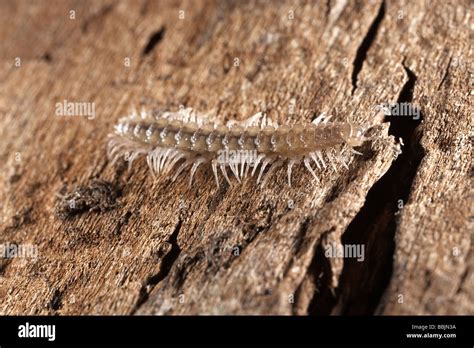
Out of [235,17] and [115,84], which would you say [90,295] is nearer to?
[115,84]

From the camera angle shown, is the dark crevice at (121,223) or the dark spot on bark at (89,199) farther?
the dark spot on bark at (89,199)

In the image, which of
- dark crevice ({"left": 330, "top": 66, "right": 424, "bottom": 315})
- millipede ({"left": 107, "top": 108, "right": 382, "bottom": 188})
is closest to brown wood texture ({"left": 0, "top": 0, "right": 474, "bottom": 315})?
dark crevice ({"left": 330, "top": 66, "right": 424, "bottom": 315})

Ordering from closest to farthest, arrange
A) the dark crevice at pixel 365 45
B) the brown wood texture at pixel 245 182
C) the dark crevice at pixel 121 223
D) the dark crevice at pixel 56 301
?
the brown wood texture at pixel 245 182
the dark crevice at pixel 56 301
the dark crevice at pixel 121 223
the dark crevice at pixel 365 45

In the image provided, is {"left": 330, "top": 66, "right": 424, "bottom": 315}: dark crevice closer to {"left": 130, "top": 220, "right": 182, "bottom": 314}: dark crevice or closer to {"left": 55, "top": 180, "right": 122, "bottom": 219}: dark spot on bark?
{"left": 130, "top": 220, "right": 182, "bottom": 314}: dark crevice

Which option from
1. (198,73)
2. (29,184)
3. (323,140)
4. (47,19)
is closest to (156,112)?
(198,73)

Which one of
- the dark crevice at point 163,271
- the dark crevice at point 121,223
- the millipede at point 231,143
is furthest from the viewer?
the dark crevice at point 121,223

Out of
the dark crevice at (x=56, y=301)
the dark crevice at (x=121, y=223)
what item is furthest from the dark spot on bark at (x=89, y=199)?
the dark crevice at (x=56, y=301)

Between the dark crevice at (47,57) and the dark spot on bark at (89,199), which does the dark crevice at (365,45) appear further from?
the dark crevice at (47,57)
